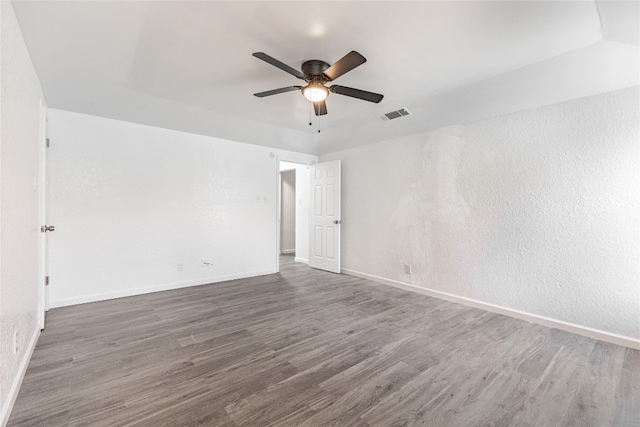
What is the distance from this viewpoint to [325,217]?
5457 mm

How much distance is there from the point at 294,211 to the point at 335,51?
5482 millimetres

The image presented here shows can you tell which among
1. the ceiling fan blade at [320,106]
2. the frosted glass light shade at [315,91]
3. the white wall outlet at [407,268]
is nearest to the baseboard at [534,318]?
the white wall outlet at [407,268]

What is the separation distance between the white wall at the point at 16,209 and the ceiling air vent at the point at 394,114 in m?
3.63

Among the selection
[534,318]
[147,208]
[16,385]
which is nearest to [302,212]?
[147,208]

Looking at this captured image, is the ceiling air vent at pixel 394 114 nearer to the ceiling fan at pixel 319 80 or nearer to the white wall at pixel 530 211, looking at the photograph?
the white wall at pixel 530 211

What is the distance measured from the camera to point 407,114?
12.4 feet

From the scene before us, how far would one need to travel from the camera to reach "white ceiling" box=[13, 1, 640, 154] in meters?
1.96

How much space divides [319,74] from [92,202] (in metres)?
3.33

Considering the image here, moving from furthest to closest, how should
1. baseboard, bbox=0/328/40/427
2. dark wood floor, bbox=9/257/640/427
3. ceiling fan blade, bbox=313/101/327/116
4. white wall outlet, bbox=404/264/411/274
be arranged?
1. white wall outlet, bbox=404/264/411/274
2. ceiling fan blade, bbox=313/101/327/116
3. dark wood floor, bbox=9/257/640/427
4. baseboard, bbox=0/328/40/427

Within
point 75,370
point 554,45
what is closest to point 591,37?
point 554,45

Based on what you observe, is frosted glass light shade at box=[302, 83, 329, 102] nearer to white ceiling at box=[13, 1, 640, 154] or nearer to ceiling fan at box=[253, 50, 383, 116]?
ceiling fan at box=[253, 50, 383, 116]

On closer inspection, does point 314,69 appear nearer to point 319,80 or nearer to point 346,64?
point 319,80

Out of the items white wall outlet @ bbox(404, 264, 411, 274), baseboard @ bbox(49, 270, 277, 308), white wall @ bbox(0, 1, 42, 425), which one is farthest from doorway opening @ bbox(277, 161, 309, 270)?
white wall @ bbox(0, 1, 42, 425)

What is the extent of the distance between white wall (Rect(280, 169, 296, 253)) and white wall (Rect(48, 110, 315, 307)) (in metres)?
2.48
